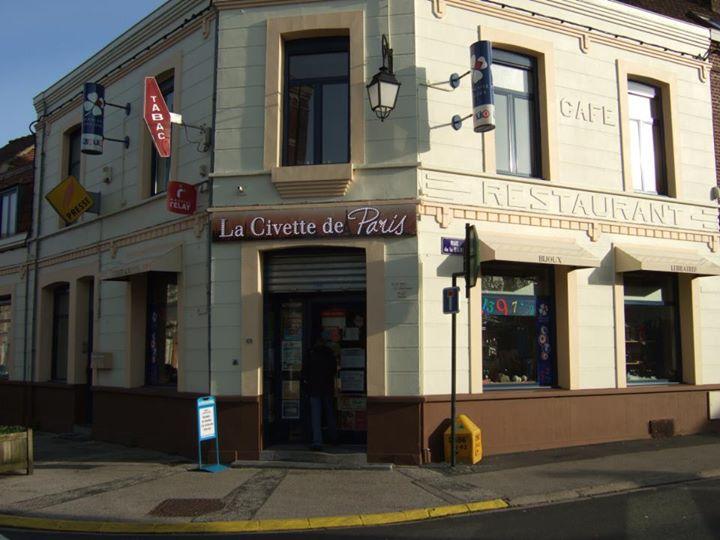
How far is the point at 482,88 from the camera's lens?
9.96 metres

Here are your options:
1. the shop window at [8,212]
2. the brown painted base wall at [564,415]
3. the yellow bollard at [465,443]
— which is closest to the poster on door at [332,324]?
the brown painted base wall at [564,415]

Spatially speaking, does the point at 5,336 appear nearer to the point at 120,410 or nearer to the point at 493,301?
the point at 120,410

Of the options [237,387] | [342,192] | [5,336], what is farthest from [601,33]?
[5,336]

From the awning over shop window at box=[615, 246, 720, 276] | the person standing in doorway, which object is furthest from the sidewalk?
the awning over shop window at box=[615, 246, 720, 276]

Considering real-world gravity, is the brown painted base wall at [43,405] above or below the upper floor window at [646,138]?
below

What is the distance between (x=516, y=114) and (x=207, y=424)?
277 inches

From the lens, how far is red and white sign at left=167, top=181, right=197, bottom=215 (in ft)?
35.4

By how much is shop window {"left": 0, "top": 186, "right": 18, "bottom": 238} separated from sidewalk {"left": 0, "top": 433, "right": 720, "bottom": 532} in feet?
30.9

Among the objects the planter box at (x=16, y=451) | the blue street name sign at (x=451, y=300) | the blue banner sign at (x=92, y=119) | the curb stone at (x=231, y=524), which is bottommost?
the curb stone at (x=231, y=524)

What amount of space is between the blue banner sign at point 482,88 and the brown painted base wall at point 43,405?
33.8ft

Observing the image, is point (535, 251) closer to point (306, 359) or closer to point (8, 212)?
point (306, 359)

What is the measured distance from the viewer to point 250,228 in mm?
10336

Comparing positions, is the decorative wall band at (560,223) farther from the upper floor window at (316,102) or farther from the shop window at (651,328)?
the upper floor window at (316,102)

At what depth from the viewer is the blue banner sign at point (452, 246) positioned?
10234mm
